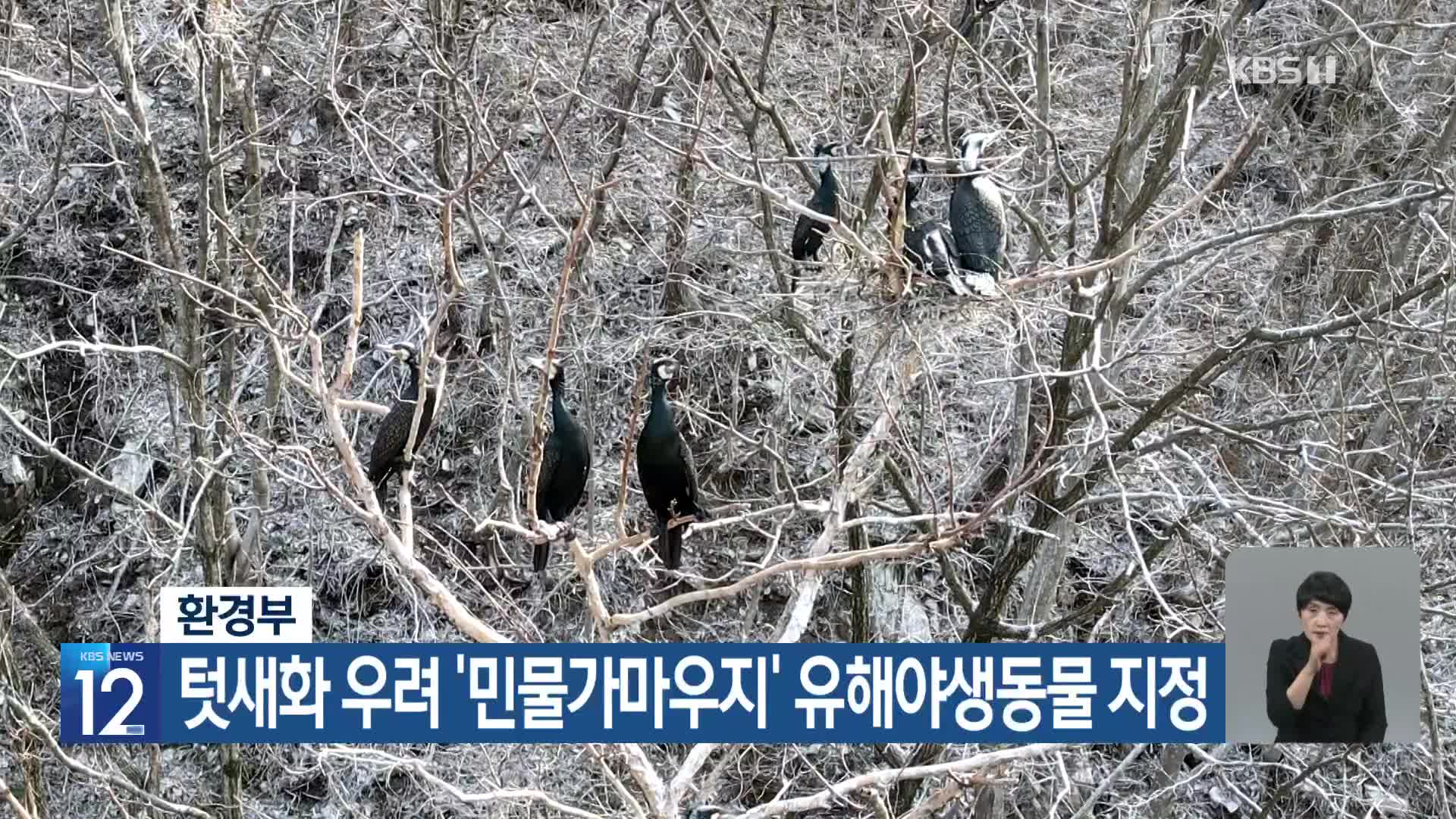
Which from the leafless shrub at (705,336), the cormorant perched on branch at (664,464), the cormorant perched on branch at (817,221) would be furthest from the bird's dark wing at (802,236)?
the cormorant perched on branch at (664,464)

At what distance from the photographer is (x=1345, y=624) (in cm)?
538

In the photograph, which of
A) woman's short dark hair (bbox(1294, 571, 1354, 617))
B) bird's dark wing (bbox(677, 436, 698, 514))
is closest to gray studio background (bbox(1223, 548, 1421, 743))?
woman's short dark hair (bbox(1294, 571, 1354, 617))

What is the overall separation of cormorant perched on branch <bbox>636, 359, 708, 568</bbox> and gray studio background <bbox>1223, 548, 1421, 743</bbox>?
1.86m

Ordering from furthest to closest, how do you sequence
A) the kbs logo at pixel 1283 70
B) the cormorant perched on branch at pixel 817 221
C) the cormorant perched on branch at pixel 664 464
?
the kbs logo at pixel 1283 70 → the cormorant perched on branch at pixel 817 221 → the cormorant perched on branch at pixel 664 464

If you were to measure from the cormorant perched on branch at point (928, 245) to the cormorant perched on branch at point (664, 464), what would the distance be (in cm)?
83

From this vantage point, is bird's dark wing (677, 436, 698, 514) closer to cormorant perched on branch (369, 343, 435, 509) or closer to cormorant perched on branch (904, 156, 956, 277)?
cormorant perched on branch (369, 343, 435, 509)

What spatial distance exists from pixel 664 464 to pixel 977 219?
1415 millimetres

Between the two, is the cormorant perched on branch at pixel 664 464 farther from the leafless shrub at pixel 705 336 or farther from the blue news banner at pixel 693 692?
the leafless shrub at pixel 705 336

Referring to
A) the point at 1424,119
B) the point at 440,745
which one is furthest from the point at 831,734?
the point at 1424,119

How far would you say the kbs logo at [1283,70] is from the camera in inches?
282

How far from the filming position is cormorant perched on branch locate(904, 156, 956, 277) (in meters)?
4.99

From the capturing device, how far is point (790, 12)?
839 cm

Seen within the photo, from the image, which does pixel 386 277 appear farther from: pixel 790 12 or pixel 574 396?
pixel 790 12

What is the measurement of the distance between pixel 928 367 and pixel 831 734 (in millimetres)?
1188
